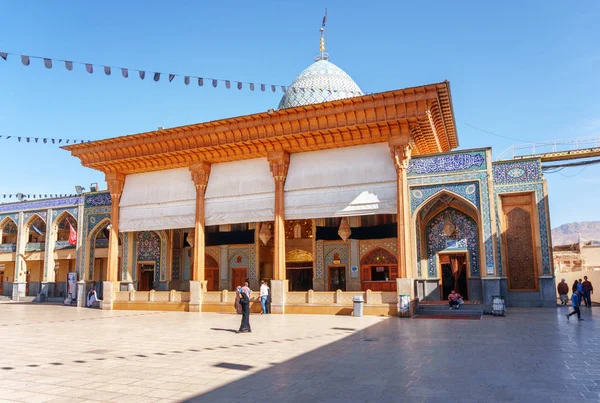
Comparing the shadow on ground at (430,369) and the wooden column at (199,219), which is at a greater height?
the wooden column at (199,219)

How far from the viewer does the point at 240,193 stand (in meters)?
18.9

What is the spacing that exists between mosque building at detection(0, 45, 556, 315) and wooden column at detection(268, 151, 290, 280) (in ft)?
0.17

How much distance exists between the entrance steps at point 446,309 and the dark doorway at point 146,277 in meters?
14.4

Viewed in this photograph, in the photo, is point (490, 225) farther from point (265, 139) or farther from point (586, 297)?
point (265, 139)

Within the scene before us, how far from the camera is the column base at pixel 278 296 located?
17.2 m

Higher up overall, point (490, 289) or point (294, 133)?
point (294, 133)

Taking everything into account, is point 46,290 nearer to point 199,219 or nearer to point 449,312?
point 199,219

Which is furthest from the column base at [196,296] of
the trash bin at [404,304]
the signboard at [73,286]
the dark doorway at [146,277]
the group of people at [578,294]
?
the group of people at [578,294]

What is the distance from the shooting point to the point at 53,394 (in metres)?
5.71

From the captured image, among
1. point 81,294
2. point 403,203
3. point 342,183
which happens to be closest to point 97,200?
point 81,294

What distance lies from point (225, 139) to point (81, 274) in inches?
445

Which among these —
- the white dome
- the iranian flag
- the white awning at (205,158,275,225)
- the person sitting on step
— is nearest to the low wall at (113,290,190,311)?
the white awning at (205,158,275,225)

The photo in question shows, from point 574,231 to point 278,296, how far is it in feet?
502

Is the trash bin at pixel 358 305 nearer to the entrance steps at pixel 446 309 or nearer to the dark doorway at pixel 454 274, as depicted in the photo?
the entrance steps at pixel 446 309
